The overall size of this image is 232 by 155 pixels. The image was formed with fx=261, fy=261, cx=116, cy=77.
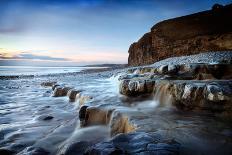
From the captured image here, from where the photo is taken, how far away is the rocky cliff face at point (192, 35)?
2865cm

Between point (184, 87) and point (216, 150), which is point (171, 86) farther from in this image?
point (216, 150)

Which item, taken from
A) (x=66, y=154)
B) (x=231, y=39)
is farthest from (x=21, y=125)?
(x=231, y=39)

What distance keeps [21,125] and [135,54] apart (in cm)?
4352

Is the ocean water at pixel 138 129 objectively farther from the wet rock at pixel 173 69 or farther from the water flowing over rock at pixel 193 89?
the wet rock at pixel 173 69

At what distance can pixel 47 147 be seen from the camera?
625 cm

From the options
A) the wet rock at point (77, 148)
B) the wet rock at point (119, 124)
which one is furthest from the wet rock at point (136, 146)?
the wet rock at point (119, 124)

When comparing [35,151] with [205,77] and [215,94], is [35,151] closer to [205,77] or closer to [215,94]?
[215,94]

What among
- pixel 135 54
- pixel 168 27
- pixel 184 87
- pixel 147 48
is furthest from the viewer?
pixel 135 54

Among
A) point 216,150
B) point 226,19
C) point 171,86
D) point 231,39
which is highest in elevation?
point 226,19

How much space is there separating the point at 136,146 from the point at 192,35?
30.9 metres

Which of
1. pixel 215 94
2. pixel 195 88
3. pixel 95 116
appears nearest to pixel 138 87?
pixel 95 116

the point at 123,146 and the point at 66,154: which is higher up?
the point at 123,146

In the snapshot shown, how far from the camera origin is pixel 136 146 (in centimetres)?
424

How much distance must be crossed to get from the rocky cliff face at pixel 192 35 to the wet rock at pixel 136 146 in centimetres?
2366
